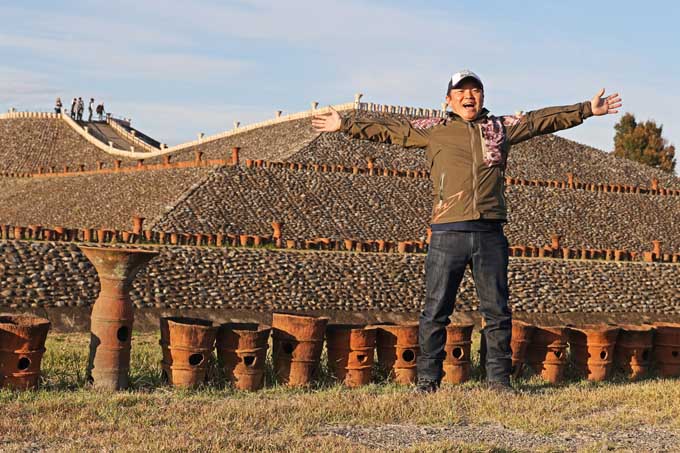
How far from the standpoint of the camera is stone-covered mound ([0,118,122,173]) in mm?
53219

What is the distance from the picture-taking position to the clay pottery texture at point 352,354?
838 centimetres

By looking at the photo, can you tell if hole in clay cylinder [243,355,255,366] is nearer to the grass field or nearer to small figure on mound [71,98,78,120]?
the grass field

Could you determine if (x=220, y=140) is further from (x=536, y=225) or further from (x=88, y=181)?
(x=536, y=225)

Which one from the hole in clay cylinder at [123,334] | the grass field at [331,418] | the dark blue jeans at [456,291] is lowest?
the grass field at [331,418]

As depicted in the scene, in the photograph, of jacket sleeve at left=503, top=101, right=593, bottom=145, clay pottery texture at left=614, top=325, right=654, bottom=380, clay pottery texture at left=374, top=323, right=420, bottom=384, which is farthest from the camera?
clay pottery texture at left=614, top=325, right=654, bottom=380

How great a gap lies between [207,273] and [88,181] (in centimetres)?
1970

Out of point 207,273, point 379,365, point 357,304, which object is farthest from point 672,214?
point 379,365

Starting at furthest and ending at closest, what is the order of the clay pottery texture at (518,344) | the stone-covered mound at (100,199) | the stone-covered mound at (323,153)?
the stone-covered mound at (323,153)
the stone-covered mound at (100,199)
the clay pottery texture at (518,344)

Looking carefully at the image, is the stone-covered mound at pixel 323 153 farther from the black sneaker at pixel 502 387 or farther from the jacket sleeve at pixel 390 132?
the black sneaker at pixel 502 387

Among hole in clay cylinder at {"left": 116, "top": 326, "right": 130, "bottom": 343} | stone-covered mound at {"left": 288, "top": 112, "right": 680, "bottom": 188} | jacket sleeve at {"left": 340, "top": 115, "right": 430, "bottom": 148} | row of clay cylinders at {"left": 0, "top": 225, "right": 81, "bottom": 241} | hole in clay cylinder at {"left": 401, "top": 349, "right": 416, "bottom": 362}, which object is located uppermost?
stone-covered mound at {"left": 288, "top": 112, "right": 680, "bottom": 188}

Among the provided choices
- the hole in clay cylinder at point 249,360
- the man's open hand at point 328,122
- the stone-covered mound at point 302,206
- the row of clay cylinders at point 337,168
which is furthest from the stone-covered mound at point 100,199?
the man's open hand at point 328,122

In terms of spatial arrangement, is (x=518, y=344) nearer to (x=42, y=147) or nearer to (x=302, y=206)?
(x=302, y=206)

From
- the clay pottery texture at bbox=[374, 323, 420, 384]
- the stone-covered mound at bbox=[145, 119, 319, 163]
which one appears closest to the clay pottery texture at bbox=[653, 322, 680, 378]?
the clay pottery texture at bbox=[374, 323, 420, 384]

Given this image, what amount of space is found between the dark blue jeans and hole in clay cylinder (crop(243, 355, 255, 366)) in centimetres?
145
